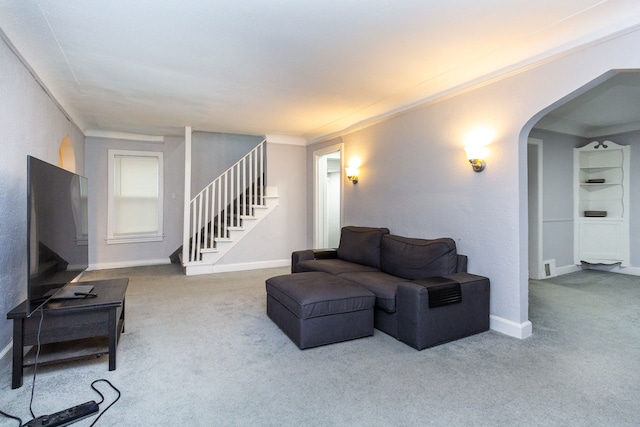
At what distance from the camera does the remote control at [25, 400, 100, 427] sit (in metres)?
1.75

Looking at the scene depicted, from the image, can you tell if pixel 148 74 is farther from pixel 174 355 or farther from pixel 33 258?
pixel 174 355

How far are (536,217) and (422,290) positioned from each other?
3583mm

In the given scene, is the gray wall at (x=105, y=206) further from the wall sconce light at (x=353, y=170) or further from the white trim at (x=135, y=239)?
the wall sconce light at (x=353, y=170)

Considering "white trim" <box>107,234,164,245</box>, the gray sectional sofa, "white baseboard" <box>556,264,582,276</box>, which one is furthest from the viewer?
"white trim" <box>107,234,164,245</box>

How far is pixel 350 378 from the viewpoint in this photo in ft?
7.38

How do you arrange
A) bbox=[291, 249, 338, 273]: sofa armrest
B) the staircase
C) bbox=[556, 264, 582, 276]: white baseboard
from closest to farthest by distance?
bbox=[291, 249, 338, 273]: sofa armrest, bbox=[556, 264, 582, 276]: white baseboard, the staircase

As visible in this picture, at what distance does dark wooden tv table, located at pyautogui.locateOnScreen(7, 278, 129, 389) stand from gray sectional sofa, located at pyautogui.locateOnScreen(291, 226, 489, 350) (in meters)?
2.05

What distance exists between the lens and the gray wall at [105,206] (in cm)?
591

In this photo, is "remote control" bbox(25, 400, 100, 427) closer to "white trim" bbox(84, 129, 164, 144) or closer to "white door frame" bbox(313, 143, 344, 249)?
"white door frame" bbox(313, 143, 344, 249)

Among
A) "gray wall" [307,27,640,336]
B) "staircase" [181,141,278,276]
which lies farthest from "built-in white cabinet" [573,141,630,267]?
"staircase" [181,141,278,276]

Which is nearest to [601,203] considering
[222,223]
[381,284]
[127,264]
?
[381,284]

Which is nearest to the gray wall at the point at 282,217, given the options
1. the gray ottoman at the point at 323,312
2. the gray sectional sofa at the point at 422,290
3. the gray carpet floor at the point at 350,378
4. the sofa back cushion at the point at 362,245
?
the sofa back cushion at the point at 362,245

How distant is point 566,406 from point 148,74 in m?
4.18

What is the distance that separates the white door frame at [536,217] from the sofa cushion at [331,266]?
2906mm
